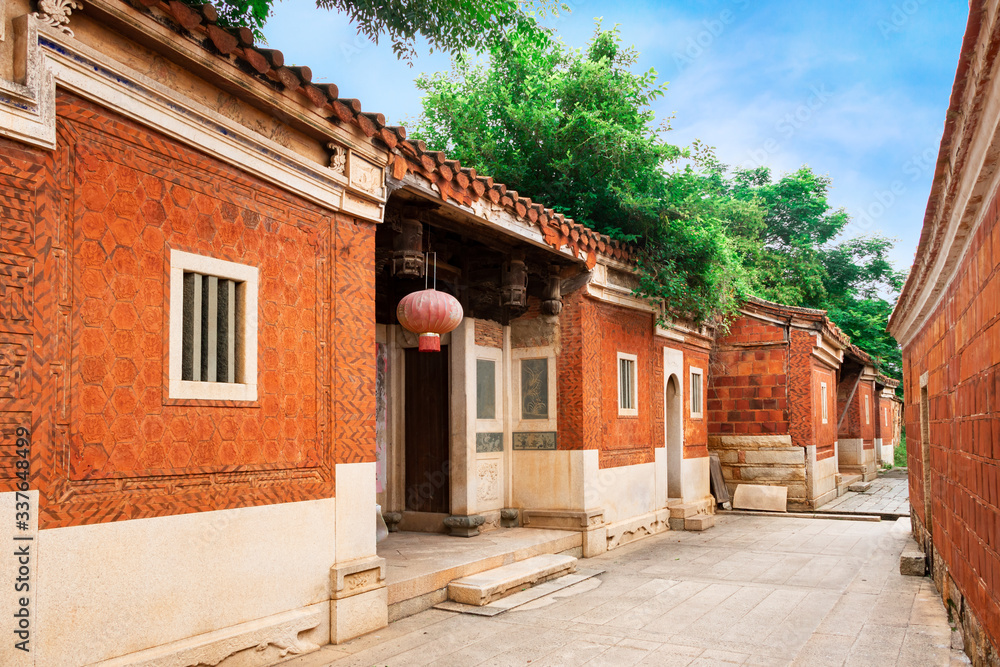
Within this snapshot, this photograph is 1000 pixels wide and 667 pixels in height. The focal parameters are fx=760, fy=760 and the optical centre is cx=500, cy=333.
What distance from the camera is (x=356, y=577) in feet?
16.7

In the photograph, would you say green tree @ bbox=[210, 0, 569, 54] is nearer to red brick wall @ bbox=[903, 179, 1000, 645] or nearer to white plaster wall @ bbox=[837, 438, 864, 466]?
red brick wall @ bbox=[903, 179, 1000, 645]

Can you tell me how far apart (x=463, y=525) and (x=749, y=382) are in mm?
7528

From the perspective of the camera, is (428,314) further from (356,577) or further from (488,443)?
(488,443)

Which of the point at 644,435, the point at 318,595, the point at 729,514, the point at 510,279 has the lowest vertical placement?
the point at 729,514

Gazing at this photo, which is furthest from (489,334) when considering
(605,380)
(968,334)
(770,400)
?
(770,400)

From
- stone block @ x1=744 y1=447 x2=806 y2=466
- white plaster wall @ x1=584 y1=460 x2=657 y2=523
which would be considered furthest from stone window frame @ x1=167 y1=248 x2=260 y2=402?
stone block @ x1=744 y1=447 x2=806 y2=466

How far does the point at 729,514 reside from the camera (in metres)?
12.9

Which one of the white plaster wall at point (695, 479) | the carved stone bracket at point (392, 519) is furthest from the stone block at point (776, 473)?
the carved stone bracket at point (392, 519)

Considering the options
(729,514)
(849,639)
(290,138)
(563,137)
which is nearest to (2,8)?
(290,138)

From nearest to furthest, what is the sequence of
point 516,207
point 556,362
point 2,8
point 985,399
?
point 2,8 < point 985,399 < point 516,207 < point 556,362

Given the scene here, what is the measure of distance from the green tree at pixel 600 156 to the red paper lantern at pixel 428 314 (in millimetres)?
3800

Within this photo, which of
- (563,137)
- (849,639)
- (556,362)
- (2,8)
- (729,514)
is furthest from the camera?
(729,514)

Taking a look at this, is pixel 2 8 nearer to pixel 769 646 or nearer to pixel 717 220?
pixel 769 646

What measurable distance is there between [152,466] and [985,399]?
13.6 ft
